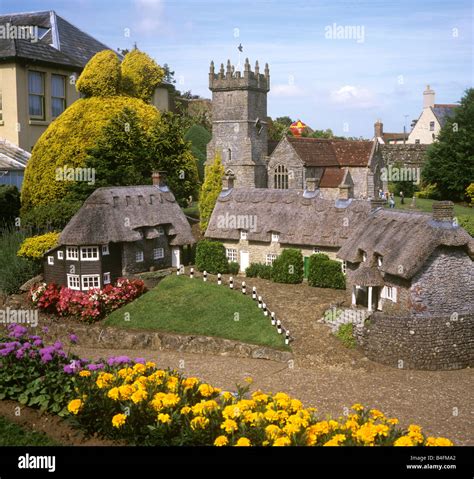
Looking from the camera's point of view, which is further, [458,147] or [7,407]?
[458,147]

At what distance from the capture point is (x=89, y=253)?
28250 millimetres

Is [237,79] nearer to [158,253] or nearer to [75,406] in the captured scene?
[158,253]

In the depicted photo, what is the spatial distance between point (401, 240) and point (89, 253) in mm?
13726

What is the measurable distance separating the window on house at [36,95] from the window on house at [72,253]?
606 inches

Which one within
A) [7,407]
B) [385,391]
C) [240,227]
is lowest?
[385,391]

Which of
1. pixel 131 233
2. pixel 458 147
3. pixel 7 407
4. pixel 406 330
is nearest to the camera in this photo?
pixel 7 407

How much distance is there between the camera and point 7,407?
14125mm

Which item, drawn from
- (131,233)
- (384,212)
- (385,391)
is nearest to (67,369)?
(385,391)

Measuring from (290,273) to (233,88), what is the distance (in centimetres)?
2940

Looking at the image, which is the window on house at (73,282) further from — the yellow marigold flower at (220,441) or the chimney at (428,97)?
the chimney at (428,97)

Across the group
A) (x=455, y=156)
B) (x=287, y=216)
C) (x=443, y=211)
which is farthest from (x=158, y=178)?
(x=455, y=156)

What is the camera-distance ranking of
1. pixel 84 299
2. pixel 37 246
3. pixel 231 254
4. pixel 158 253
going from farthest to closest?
pixel 231 254 → pixel 158 253 → pixel 37 246 → pixel 84 299

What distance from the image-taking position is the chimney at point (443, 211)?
23.7 metres
